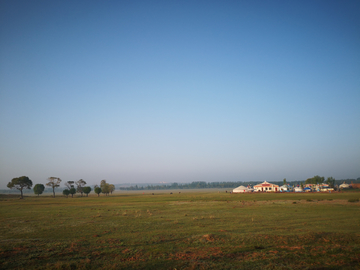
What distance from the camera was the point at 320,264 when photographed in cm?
1206

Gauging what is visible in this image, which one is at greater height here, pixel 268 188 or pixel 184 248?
pixel 184 248

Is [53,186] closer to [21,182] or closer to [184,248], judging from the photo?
[21,182]

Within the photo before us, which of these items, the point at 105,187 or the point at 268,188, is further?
the point at 105,187

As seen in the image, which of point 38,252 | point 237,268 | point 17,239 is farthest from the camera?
point 17,239

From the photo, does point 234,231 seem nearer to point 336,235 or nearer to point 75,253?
point 336,235

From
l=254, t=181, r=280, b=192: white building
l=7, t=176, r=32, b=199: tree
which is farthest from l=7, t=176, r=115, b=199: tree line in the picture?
l=254, t=181, r=280, b=192: white building

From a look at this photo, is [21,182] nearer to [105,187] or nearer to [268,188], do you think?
[105,187]

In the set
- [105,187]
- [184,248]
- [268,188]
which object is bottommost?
[268,188]

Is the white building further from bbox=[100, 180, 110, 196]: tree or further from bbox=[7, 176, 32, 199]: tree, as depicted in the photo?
bbox=[7, 176, 32, 199]: tree

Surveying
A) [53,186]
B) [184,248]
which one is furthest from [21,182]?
[184,248]

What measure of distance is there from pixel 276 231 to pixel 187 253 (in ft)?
32.6

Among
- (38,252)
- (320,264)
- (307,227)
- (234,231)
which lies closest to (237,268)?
(320,264)

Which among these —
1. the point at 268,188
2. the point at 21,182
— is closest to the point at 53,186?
the point at 21,182

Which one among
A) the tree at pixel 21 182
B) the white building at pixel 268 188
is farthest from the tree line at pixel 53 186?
the white building at pixel 268 188
